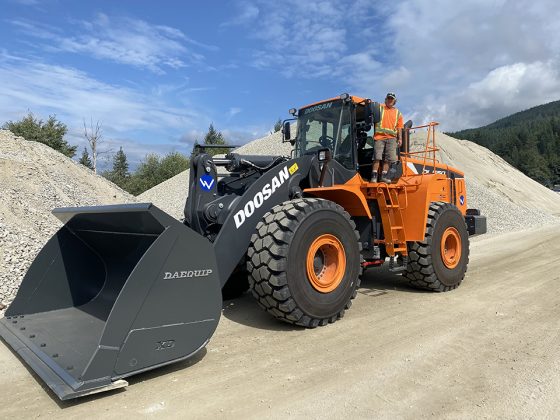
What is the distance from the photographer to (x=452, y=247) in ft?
22.8

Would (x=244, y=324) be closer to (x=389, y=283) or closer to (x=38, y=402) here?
(x=38, y=402)

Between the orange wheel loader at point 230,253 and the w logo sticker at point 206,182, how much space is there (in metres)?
0.03

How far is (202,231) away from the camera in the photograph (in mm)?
5238

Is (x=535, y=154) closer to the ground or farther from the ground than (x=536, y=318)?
farther from the ground

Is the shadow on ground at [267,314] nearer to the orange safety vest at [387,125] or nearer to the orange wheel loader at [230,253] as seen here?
the orange wheel loader at [230,253]

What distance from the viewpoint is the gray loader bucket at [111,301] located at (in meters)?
3.28

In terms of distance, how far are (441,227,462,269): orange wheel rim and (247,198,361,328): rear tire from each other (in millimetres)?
2288

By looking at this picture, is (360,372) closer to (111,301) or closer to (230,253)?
(230,253)

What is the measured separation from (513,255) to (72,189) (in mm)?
11491

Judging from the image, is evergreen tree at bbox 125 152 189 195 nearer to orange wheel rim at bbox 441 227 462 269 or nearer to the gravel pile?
the gravel pile

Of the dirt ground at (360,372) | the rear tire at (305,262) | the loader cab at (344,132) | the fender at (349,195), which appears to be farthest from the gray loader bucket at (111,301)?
the loader cab at (344,132)

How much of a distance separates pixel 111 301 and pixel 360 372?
2.70m

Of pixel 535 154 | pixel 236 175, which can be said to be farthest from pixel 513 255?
pixel 535 154

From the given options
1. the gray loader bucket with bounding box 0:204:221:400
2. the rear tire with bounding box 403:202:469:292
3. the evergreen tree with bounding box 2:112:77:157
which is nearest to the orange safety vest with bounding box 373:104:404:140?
the rear tire with bounding box 403:202:469:292
